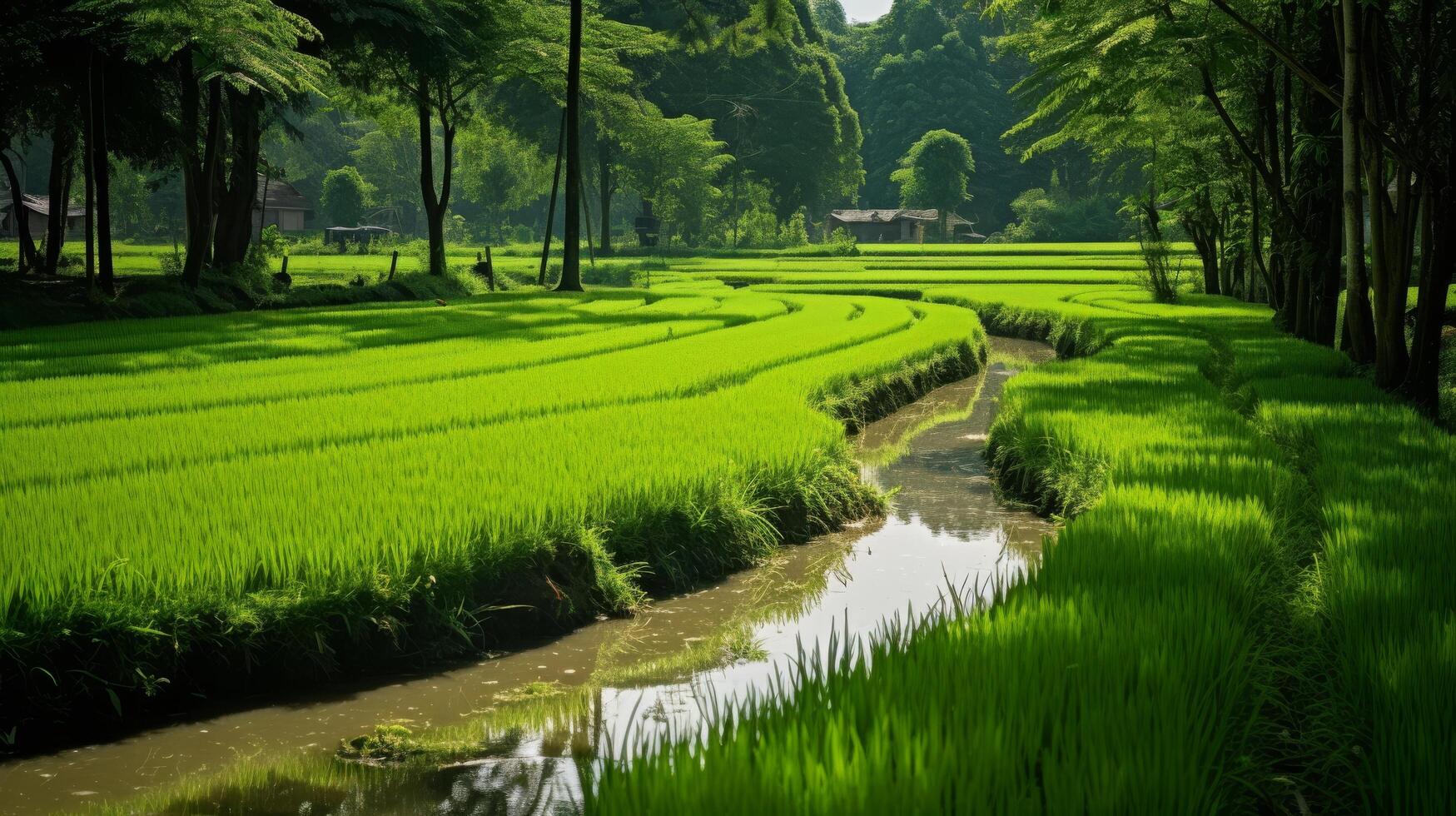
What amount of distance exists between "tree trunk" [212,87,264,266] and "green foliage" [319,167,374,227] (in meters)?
49.7

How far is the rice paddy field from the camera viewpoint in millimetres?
3043

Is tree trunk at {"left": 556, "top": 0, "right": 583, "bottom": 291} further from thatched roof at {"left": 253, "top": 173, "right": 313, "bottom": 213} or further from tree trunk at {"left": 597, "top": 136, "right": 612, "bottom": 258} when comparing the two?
thatched roof at {"left": 253, "top": 173, "right": 313, "bottom": 213}

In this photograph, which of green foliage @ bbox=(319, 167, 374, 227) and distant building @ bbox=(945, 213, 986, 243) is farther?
distant building @ bbox=(945, 213, 986, 243)

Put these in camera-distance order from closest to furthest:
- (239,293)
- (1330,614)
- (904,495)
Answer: (1330,614) < (904,495) < (239,293)

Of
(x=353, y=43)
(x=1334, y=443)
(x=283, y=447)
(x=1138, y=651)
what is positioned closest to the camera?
(x=1138, y=651)

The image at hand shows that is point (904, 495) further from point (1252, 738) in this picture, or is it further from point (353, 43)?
point (353, 43)

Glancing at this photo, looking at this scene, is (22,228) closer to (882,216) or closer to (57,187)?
(57,187)

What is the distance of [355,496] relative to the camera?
6.47m

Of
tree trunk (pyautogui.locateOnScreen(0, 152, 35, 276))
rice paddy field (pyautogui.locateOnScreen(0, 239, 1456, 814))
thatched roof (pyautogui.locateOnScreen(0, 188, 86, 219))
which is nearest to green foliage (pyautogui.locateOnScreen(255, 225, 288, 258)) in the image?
tree trunk (pyautogui.locateOnScreen(0, 152, 35, 276))

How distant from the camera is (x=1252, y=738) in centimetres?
385

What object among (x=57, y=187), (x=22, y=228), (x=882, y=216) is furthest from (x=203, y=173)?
(x=882, y=216)

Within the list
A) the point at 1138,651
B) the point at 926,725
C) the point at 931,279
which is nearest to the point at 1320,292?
the point at 1138,651

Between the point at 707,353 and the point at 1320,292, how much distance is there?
7.60m

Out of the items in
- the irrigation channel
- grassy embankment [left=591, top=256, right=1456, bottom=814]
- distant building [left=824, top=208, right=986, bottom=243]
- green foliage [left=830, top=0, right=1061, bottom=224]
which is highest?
green foliage [left=830, top=0, right=1061, bottom=224]
